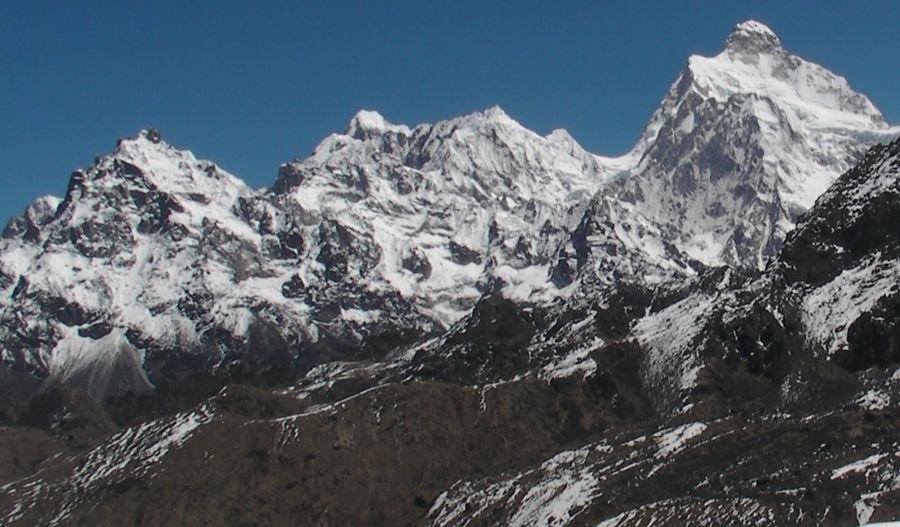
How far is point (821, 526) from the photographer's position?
199250 millimetres

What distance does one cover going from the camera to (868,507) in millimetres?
198250

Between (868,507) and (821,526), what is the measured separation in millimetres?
7054
